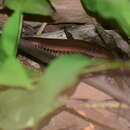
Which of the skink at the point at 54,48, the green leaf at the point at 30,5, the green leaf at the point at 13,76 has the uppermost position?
the green leaf at the point at 13,76

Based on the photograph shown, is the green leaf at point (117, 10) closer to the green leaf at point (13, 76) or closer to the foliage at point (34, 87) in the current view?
the foliage at point (34, 87)

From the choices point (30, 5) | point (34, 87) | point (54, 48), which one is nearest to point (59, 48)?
point (54, 48)

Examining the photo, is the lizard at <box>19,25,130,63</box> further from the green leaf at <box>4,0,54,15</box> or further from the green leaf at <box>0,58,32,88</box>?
the green leaf at <box>0,58,32,88</box>

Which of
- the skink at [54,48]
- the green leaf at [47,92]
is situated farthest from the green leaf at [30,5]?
the green leaf at [47,92]

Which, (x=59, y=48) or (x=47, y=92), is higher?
(x=47, y=92)

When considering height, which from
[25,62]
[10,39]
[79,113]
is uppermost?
[10,39]

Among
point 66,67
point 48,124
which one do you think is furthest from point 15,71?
point 48,124

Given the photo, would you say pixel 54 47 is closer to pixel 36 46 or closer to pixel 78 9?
pixel 36 46

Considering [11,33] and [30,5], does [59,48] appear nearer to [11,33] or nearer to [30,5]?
[30,5]

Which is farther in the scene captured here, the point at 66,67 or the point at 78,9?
the point at 78,9
